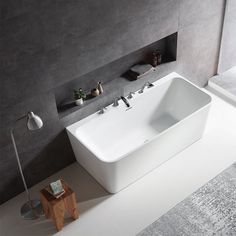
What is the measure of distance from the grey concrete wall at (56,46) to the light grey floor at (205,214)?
4.16 ft

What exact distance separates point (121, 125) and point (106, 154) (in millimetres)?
369

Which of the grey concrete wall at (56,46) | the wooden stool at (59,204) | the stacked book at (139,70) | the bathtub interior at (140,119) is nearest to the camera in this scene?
the grey concrete wall at (56,46)

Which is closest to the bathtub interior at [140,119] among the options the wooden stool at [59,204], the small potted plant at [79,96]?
the small potted plant at [79,96]

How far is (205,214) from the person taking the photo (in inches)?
150

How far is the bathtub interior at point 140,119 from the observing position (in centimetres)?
428

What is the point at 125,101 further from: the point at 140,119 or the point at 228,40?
the point at 228,40

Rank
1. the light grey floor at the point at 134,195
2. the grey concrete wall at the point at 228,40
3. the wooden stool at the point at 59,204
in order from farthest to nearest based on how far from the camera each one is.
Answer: the grey concrete wall at the point at 228,40, the light grey floor at the point at 134,195, the wooden stool at the point at 59,204

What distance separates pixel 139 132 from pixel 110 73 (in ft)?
2.45

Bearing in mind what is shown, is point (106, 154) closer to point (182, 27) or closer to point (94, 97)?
point (94, 97)

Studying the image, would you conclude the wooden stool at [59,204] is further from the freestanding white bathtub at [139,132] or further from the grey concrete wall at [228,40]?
the grey concrete wall at [228,40]

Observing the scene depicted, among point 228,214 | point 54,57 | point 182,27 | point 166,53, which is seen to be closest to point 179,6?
point 182,27

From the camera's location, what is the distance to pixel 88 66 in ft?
12.8

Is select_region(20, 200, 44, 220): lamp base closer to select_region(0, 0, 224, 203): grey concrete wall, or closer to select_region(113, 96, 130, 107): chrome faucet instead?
select_region(0, 0, 224, 203): grey concrete wall

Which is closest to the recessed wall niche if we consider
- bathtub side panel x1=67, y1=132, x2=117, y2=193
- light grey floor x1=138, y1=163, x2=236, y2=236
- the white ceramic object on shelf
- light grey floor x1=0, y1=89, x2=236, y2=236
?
the white ceramic object on shelf
